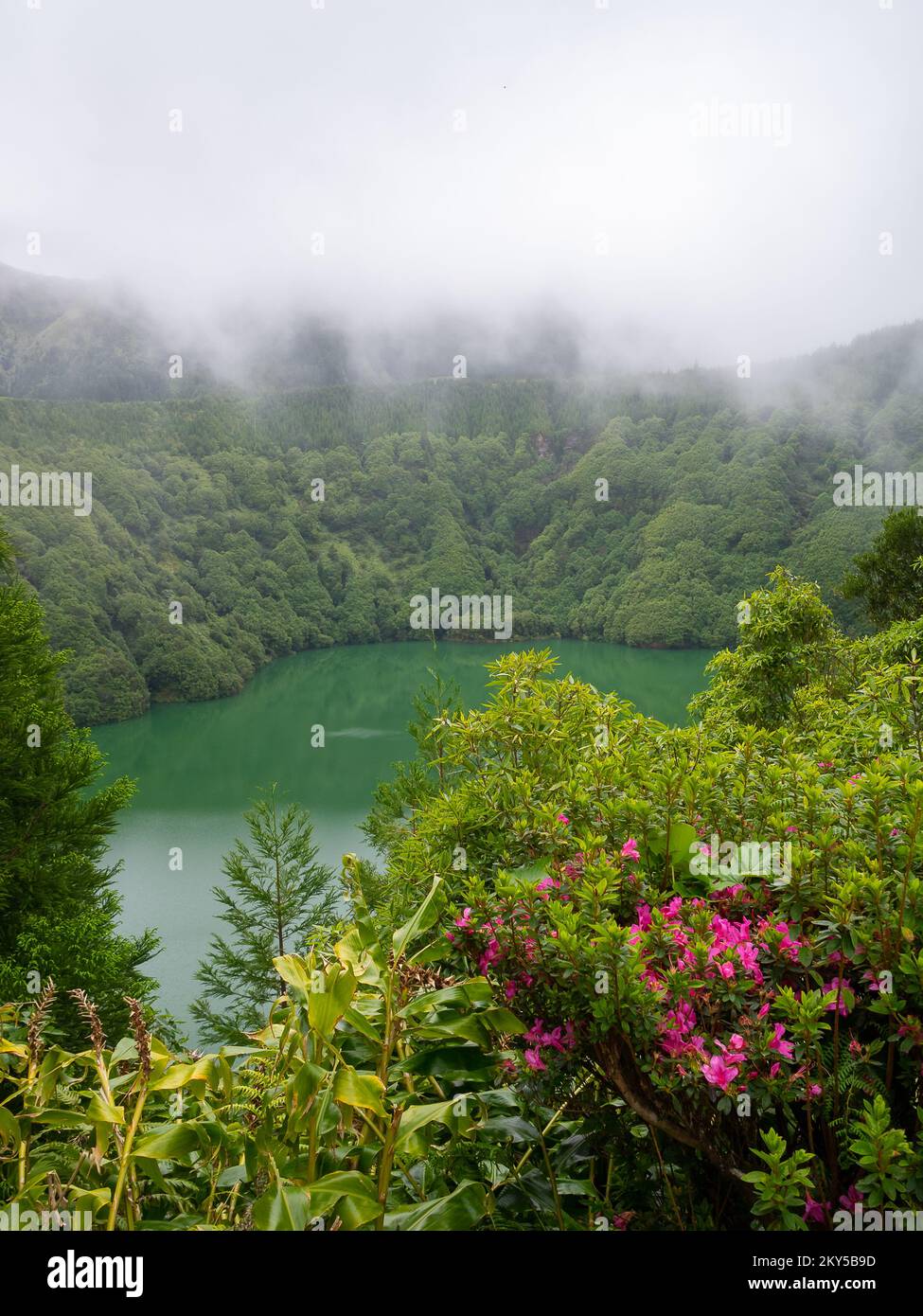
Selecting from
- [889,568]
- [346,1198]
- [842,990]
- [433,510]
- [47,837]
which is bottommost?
[47,837]

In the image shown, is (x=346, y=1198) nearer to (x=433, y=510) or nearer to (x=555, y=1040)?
(x=555, y=1040)

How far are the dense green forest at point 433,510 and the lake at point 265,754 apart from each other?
3.86m

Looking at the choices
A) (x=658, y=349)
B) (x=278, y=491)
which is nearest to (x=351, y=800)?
(x=278, y=491)

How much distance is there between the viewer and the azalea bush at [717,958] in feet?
3.24

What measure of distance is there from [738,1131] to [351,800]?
1078 inches

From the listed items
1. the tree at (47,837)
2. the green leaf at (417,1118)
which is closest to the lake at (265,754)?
the tree at (47,837)

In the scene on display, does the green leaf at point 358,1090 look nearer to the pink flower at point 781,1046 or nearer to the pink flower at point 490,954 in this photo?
the pink flower at point 490,954

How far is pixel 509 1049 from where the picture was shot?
1193 millimetres

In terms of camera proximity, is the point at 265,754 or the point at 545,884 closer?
the point at 545,884

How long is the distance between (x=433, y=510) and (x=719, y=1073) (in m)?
88.6
